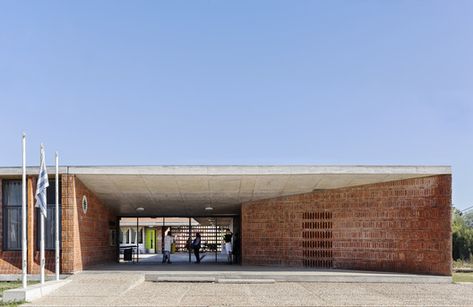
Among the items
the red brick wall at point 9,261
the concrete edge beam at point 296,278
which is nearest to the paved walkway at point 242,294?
the concrete edge beam at point 296,278

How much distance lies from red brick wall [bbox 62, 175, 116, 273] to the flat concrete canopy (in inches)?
12.5

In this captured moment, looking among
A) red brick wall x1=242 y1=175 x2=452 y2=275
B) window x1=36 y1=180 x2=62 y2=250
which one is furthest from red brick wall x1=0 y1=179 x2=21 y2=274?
red brick wall x1=242 y1=175 x2=452 y2=275

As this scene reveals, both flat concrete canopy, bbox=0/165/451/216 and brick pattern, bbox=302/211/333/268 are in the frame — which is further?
brick pattern, bbox=302/211/333/268

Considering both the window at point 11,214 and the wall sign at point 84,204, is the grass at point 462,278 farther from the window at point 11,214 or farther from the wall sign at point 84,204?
the window at point 11,214

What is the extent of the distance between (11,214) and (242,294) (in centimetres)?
754

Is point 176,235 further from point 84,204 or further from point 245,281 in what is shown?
point 245,281

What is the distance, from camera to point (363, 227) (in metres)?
17.5

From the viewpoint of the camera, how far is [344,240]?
707 inches

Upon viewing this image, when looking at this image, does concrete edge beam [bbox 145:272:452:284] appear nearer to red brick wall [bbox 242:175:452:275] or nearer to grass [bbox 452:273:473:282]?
red brick wall [bbox 242:175:452:275]

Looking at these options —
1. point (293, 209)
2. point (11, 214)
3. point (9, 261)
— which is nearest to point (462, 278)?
point (293, 209)

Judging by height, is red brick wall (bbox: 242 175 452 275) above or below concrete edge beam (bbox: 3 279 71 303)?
above

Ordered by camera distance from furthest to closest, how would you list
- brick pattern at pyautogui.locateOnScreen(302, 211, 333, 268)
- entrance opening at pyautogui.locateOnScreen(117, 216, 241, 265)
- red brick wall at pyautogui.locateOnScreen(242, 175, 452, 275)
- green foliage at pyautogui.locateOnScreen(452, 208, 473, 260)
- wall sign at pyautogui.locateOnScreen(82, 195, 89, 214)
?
entrance opening at pyautogui.locateOnScreen(117, 216, 241, 265) < green foliage at pyautogui.locateOnScreen(452, 208, 473, 260) < brick pattern at pyautogui.locateOnScreen(302, 211, 333, 268) < wall sign at pyautogui.locateOnScreen(82, 195, 89, 214) < red brick wall at pyautogui.locateOnScreen(242, 175, 452, 275)

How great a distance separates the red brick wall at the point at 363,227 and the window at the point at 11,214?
300 inches

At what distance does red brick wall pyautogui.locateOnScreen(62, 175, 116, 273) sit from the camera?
16078 mm
